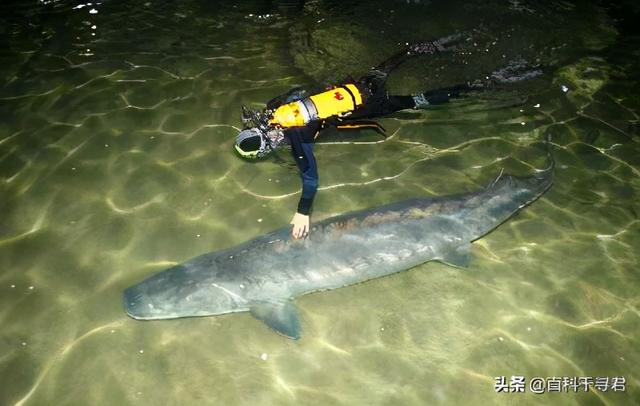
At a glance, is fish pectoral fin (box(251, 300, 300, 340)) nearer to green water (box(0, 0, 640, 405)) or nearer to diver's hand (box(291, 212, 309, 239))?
green water (box(0, 0, 640, 405))

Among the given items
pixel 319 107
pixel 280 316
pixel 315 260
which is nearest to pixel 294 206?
pixel 315 260

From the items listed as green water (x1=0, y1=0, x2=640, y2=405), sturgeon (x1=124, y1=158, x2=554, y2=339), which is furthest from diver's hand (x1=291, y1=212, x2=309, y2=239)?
green water (x1=0, y1=0, x2=640, y2=405)

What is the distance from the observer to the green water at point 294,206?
14.8 ft

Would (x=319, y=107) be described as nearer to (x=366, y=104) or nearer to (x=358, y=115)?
(x=358, y=115)

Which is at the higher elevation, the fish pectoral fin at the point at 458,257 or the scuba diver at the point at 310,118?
the scuba diver at the point at 310,118

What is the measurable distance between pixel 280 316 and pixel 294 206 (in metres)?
1.83

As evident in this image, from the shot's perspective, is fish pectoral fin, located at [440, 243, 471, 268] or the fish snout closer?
the fish snout

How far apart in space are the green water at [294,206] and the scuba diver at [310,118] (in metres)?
0.49

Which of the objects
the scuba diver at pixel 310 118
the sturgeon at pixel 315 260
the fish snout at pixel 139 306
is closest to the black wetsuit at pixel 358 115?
the scuba diver at pixel 310 118

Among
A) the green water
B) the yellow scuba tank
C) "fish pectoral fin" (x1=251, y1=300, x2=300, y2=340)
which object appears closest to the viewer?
the green water

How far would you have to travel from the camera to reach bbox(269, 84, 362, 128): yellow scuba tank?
5949mm

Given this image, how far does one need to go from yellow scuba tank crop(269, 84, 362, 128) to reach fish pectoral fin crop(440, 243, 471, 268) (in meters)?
2.68

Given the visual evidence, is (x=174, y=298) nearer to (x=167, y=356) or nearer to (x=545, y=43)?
(x=167, y=356)

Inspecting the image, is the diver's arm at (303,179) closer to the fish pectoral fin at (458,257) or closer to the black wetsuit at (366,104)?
the black wetsuit at (366,104)
